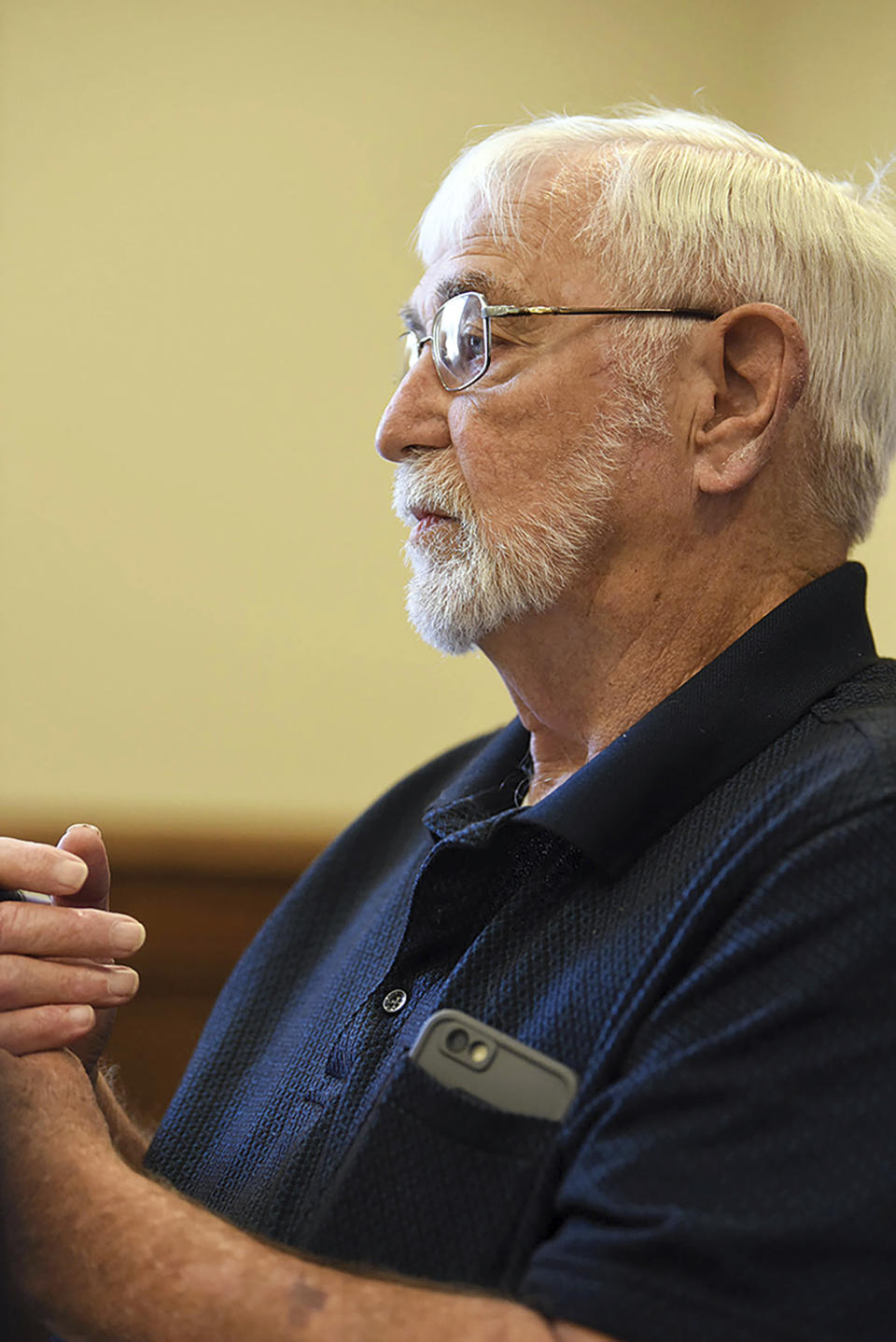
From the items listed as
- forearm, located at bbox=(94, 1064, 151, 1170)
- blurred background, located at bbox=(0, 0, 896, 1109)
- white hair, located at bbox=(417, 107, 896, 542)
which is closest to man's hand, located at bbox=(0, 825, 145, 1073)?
forearm, located at bbox=(94, 1064, 151, 1170)

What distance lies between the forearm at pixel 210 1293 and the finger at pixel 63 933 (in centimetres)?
21

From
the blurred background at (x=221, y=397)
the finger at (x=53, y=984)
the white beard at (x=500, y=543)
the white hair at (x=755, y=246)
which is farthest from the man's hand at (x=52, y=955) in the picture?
the blurred background at (x=221, y=397)

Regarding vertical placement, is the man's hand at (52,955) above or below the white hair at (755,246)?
below

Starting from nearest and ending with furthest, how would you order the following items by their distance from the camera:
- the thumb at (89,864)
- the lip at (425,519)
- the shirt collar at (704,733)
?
1. the shirt collar at (704,733)
2. the thumb at (89,864)
3. the lip at (425,519)

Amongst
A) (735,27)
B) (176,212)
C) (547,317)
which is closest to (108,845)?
(176,212)

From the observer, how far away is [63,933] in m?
0.96

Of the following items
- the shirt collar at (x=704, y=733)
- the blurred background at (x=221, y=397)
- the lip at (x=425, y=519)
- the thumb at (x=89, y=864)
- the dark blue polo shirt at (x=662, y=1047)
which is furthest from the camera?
the blurred background at (x=221, y=397)

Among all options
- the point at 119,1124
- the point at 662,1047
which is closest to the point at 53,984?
the point at 119,1124

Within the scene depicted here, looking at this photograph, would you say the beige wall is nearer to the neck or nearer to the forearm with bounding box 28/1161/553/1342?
the neck

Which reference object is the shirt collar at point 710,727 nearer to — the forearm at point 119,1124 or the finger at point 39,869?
the finger at point 39,869

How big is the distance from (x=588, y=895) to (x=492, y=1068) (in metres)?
0.17

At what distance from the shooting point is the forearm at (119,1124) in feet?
3.67

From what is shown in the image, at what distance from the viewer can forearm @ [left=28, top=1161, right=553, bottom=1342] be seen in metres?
0.70

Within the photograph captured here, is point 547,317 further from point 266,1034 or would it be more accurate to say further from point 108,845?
point 108,845
